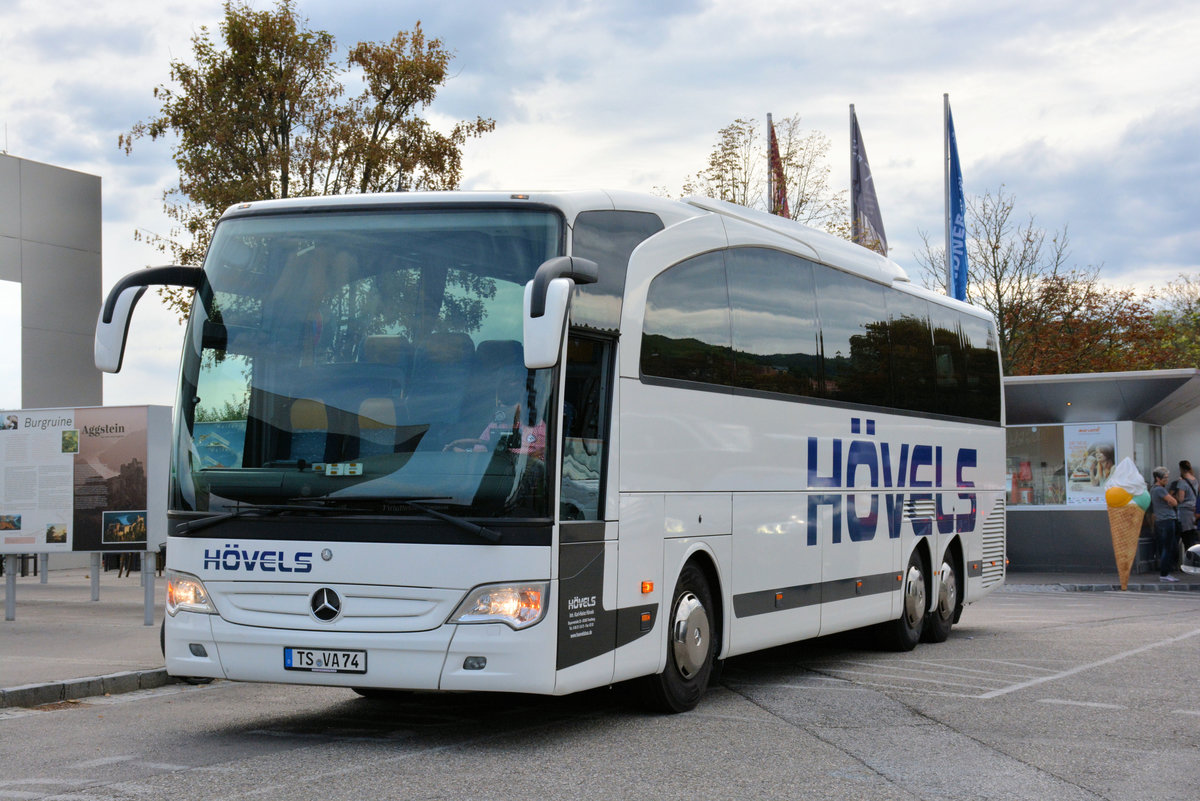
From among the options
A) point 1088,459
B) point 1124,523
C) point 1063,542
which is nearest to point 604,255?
point 1124,523

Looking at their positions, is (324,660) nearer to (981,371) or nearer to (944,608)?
(944,608)

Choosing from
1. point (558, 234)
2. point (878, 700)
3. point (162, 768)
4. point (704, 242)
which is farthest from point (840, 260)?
point (162, 768)

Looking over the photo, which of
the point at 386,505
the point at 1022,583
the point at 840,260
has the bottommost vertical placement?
the point at 1022,583

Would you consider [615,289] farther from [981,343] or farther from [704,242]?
[981,343]

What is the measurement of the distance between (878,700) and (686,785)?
3.75 metres

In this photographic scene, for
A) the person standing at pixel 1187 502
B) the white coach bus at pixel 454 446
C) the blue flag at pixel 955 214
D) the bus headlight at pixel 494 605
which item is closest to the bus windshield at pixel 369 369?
the white coach bus at pixel 454 446

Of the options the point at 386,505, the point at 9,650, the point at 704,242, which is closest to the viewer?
the point at 386,505

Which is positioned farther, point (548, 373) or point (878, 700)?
point (878, 700)

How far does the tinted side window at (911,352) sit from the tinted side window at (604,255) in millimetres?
5315

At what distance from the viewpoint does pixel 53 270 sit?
27109mm

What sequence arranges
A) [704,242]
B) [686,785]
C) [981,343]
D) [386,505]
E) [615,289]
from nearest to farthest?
[686,785]
[386,505]
[615,289]
[704,242]
[981,343]

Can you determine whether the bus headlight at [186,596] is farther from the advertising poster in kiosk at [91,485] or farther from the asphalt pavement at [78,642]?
the advertising poster in kiosk at [91,485]

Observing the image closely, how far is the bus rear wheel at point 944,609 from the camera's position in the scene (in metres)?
15.1

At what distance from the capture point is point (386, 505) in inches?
317
